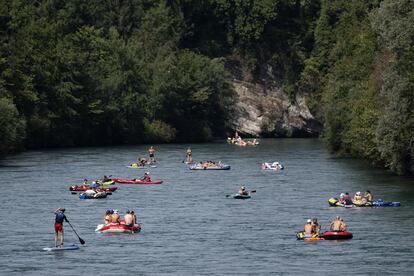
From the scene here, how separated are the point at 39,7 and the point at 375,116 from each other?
80659 millimetres

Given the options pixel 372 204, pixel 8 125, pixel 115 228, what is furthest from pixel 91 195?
pixel 8 125

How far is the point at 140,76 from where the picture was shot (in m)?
187

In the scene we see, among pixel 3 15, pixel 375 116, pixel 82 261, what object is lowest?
pixel 82 261

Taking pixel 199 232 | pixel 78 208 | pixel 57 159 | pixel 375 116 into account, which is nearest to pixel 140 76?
pixel 57 159

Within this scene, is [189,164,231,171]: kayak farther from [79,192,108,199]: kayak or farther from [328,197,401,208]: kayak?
[328,197,401,208]: kayak

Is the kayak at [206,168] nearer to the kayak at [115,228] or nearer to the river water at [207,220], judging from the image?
the river water at [207,220]

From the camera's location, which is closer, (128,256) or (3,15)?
(128,256)

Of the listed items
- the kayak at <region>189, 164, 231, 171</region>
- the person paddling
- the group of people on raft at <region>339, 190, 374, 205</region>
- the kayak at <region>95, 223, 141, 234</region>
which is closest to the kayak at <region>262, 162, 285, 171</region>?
the kayak at <region>189, 164, 231, 171</region>

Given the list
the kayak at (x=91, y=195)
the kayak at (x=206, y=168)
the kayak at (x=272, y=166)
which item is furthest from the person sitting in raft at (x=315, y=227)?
the kayak at (x=206, y=168)

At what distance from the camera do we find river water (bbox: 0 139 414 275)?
233ft

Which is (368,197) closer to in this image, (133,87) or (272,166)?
(272,166)

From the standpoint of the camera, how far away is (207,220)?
290 ft

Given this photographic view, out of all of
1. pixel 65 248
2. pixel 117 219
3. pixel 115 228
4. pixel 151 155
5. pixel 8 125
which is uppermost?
pixel 8 125

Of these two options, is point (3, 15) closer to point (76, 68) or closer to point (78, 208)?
point (76, 68)
